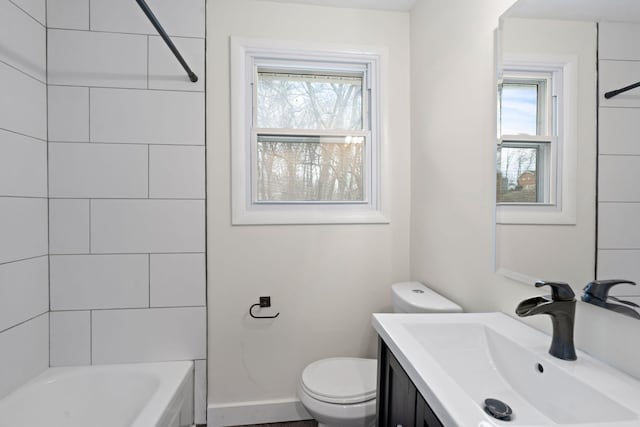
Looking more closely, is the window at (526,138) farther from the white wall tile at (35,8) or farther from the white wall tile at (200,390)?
the white wall tile at (35,8)

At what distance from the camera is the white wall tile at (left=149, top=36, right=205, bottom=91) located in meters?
1.69

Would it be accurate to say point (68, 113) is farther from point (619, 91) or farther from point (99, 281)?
point (619, 91)

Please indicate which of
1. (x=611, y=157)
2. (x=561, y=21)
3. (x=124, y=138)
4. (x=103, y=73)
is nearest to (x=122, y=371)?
(x=124, y=138)

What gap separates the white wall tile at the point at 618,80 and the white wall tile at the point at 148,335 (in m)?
1.89

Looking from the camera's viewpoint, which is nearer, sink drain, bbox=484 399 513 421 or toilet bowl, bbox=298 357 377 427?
sink drain, bbox=484 399 513 421

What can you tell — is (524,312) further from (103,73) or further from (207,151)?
(103,73)

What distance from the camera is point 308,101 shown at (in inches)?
77.4

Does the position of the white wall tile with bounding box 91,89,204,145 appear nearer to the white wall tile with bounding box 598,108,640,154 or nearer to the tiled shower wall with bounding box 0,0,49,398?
the tiled shower wall with bounding box 0,0,49,398

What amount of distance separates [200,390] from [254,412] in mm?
334

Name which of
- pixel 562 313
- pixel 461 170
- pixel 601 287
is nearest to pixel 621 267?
pixel 601 287

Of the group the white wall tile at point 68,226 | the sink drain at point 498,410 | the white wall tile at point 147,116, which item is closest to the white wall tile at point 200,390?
the white wall tile at point 68,226

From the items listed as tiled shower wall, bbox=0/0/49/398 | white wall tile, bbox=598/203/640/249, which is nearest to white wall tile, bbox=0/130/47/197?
tiled shower wall, bbox=0/0/49/398

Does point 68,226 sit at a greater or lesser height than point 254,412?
greater

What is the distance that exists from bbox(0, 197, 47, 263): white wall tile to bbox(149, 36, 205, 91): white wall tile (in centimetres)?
83
